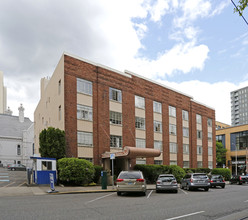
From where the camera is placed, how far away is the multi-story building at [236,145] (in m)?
82.9

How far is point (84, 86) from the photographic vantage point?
30531mm

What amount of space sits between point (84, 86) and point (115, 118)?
5441 millimetres

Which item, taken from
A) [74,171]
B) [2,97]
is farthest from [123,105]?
[2,97]

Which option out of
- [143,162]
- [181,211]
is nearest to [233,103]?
[143,162]

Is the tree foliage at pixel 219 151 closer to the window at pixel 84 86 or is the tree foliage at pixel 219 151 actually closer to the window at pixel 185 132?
the window at pixel 185 132

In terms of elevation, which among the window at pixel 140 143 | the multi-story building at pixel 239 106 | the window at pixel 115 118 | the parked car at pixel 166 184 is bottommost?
the parked car at pixel 166 184

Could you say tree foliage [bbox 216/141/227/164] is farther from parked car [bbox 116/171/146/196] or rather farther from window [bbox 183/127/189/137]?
parked car [bbox 116/171/146/196]

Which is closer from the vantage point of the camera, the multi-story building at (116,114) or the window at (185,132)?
the multi-story building at (116,114)

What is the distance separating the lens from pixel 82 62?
99.3 feet

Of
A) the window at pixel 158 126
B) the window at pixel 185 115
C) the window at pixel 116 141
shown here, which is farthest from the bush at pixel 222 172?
the window at pixel 116 141

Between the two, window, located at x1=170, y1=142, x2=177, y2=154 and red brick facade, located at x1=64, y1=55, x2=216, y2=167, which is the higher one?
red brick facade, located at x1=64, y1=55, x2=216, y2=167

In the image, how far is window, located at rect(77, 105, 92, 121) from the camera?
97.3 feet

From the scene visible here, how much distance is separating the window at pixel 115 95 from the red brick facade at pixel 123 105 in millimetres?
456

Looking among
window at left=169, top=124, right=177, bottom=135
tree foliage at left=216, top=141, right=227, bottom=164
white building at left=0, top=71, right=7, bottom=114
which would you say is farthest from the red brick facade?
white building at left=0, top=71, right=7, bottom=114
